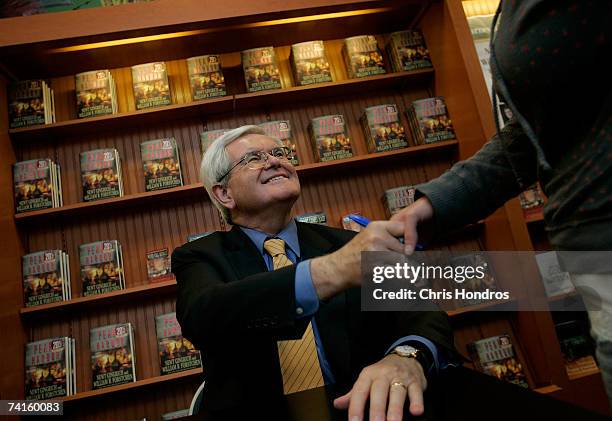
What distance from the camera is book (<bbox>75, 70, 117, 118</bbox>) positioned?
281cm

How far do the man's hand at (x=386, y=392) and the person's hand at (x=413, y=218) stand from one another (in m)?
0.22

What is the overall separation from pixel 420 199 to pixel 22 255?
2.66m

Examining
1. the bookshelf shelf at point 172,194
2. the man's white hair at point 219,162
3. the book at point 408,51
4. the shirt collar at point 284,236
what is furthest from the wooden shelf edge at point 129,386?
the book at point 408,51

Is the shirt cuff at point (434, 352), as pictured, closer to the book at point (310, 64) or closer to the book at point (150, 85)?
the book at point (310, 64)

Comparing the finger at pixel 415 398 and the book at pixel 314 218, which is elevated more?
the book at pixel 314 218

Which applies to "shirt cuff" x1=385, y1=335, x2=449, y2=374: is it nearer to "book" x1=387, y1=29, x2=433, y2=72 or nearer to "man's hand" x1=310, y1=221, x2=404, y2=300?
"man's hand" x1=310, y1=221, x2=404, y2=300

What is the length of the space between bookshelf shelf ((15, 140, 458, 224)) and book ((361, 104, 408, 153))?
2.8 inches

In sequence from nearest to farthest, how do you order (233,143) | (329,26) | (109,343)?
1. (233,143)
2. (109,343)
3. (329,26)

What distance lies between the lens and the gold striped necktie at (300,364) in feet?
4.05

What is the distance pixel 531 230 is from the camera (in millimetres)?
3051

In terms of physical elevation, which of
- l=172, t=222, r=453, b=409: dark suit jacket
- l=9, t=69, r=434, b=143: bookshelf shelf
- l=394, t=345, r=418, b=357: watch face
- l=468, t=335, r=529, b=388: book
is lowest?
l=468, t=335, r=529, b=388: book

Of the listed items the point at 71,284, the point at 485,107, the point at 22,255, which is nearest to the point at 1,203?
the point at 22,255

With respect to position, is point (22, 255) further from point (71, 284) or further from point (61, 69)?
point (61, 69)

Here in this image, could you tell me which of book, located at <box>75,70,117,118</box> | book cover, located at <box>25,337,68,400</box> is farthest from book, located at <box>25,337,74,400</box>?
book, located at <box>75,70,117,118</box>
